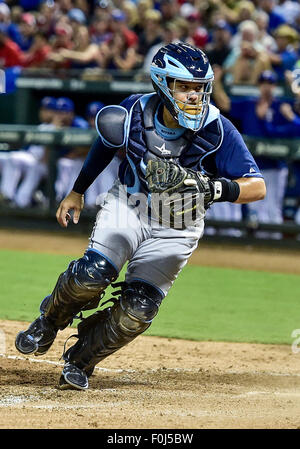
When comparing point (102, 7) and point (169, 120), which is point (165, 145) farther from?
point (102, 7)

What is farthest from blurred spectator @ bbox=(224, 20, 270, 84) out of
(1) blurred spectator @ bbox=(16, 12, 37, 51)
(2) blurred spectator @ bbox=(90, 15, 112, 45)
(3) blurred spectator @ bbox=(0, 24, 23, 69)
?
(1) blurred spectator @ bbox=(16, 12, 37, 51)

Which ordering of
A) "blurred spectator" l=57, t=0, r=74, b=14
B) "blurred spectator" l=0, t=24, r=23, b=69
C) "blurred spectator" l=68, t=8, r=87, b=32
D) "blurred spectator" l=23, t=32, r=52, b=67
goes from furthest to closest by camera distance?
"blurred spectator" l=57, t=0, r=74, b=14 → "blurred spectator" l=68, t=8, r=87, b=32 → "blurred spectator" l=0, t=24, r=23, b=69 → "blurred spectator" l=23, t=32, r=52, b=67

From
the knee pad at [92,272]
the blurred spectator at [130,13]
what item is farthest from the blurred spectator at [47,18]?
the knee pad at [92,272]

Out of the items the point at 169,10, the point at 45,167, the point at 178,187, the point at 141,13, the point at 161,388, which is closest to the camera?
the point at 178,187

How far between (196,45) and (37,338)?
28.7 feet

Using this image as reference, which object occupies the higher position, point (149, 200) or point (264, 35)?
point (149, 200)

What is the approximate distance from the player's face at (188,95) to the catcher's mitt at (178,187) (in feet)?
1.16

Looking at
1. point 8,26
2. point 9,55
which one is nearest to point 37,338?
point 9,55

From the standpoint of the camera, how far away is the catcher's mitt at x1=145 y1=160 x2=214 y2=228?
4.44 metres

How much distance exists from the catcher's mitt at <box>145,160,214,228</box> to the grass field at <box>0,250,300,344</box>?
2.35 m

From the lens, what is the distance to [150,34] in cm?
1347

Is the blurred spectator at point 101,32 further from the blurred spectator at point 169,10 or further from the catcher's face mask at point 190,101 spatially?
the catcher's face mask at point 190,101

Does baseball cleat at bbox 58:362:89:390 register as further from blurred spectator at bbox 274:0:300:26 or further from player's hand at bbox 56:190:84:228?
blurred spectator at bbox 274:0:300:26

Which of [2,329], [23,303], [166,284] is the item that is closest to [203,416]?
[166,284]
